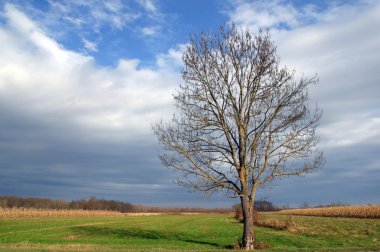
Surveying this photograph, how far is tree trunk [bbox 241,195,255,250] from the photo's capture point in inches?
976

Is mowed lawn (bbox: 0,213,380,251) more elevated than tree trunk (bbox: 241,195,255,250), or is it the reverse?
tree trunk (bbox: 241,195,255,250)

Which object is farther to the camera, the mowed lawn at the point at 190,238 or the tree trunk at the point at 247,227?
the mowed lawn at the point at 190,238

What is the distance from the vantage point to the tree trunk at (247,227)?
24.8 m

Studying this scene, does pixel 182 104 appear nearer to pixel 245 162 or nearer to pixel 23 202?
pixel 245 162

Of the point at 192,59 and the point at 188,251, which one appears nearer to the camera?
the point at 188,251

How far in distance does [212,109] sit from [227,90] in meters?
1.59

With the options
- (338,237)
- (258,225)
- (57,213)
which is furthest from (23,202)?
(338,237)

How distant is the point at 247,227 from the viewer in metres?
25.0

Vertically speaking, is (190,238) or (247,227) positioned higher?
(247,227)

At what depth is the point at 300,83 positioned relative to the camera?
85.5ft

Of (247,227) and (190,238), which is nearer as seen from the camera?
(247,227)

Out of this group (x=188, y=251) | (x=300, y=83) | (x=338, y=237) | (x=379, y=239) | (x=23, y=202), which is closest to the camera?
(x=188, y=251)

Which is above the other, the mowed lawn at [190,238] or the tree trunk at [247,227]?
the tree trunk at [247,227]

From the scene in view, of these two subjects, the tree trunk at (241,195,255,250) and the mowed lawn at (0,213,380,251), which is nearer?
the tree trunk at (241,195,255,250)
